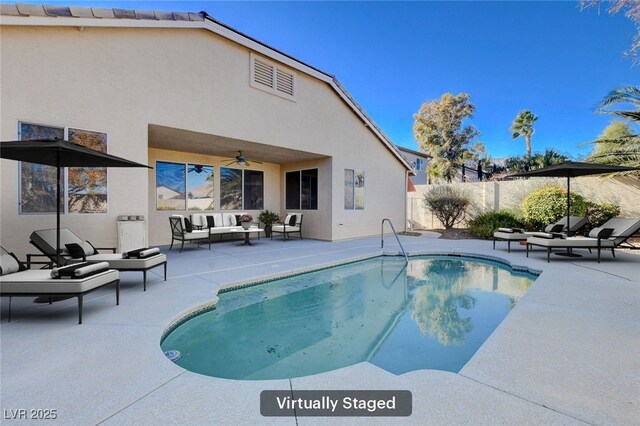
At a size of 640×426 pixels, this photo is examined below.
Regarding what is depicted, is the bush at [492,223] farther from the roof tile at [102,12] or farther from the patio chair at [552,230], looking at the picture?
the roof tile at [102,12]

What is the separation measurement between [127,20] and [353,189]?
9143 mm

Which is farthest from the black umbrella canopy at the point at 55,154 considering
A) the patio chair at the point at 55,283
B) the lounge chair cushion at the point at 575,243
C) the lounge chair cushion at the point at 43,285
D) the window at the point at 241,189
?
the lounge chair cushion at the point at 575,243

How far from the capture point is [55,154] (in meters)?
4.72

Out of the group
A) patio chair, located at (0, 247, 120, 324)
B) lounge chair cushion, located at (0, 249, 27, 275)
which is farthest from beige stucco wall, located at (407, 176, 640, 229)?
lounge chair cushion, located at (0, 249, 27, 275)

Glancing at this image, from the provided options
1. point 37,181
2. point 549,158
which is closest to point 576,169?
point 37,181

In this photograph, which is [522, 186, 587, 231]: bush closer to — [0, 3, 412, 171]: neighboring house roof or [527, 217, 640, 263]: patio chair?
[527, 217, 640, 263]: patio chair

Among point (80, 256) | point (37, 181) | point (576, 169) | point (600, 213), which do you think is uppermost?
point (576, 169)

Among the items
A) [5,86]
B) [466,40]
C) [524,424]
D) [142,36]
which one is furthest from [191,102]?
[466,40]

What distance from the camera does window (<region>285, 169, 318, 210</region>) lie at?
12509 mm

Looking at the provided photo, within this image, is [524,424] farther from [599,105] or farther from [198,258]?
[599,105]

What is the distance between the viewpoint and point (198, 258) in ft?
26.5

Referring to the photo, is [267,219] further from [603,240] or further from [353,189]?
[603,240]

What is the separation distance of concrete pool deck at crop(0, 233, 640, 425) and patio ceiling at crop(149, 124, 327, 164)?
5.04 meters

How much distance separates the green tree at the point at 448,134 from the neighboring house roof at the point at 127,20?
19443 millimetres
